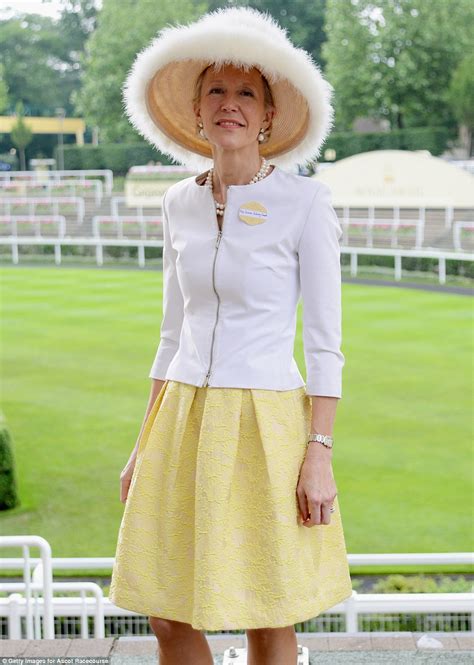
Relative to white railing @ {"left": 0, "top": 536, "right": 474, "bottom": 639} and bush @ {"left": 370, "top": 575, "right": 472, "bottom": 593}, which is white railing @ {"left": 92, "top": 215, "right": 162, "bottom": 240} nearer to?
bush @ {"left": 370, "top": 575, "right": 472, "bottom": 593}

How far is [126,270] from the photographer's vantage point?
Answer: 22.0 metres

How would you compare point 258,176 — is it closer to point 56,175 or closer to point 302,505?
point 302,505

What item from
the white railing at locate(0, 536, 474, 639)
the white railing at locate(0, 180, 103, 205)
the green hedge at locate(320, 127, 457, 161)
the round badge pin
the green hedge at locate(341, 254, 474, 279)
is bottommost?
the green hedge at locate(341, 254, 474, 279)

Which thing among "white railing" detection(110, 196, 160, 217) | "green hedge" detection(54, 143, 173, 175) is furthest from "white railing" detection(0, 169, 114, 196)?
"white railing" detection(110, 196, 160, 217)

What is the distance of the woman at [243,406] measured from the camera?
1.86 meters

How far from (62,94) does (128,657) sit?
41944 mm

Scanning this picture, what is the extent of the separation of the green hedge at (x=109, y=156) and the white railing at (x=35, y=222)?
7833 millimetres

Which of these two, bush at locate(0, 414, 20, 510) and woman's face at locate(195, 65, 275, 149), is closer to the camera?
woman's face at locate(195, 65, 275, 149)

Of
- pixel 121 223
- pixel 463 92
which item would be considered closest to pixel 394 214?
pixel 463 92

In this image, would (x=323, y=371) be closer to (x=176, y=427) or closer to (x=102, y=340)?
(x=176, y=427)

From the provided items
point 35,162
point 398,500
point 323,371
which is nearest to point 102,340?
point 398,500

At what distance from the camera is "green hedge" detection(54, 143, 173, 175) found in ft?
121

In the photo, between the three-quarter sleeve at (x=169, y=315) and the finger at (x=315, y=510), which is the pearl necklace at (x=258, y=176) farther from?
the finger at (x=315, y=510)

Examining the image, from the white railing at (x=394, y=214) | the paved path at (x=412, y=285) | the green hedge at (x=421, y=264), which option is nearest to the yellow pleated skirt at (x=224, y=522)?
the paved path at (x=412, y=285)
